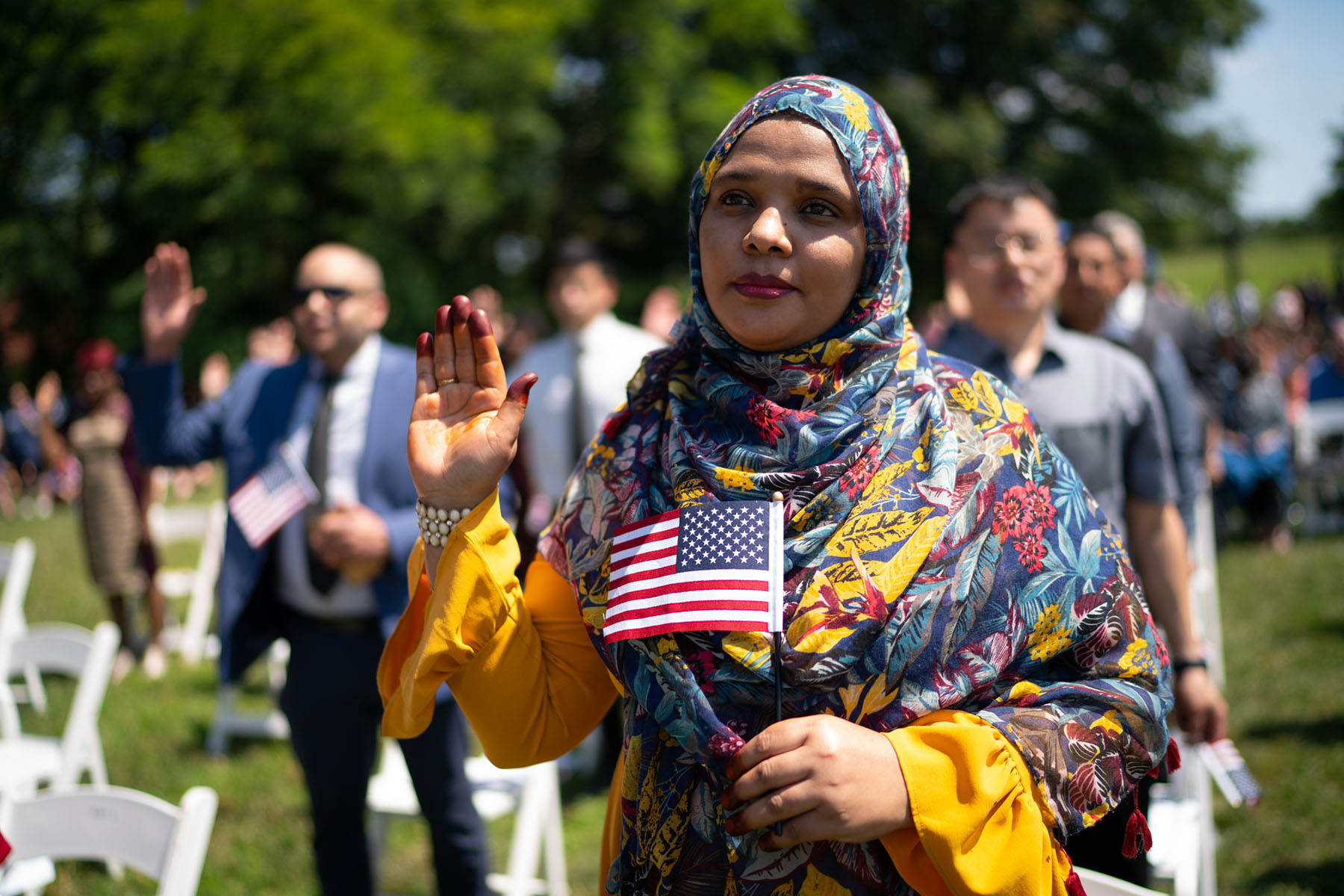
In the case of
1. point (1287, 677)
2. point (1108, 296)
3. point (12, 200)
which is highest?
point (12, 200)

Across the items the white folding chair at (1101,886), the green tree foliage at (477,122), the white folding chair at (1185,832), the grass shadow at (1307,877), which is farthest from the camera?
the green tree foliage at (477,122)

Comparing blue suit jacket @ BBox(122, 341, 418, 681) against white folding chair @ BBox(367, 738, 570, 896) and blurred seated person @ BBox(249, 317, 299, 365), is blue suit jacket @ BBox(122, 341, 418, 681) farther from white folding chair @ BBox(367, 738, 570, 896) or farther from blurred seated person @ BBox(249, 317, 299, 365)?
blurred seated person @ BBox(249, 317, 299, 365)

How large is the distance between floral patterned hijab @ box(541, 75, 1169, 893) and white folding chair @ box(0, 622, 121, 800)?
3.05 meters

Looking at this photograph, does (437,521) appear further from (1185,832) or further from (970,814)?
(1185,832)

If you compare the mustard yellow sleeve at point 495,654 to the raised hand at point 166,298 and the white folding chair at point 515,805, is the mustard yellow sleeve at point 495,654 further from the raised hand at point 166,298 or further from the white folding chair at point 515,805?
the raised hand at point 166,298

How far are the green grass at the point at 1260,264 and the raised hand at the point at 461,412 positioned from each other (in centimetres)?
3309

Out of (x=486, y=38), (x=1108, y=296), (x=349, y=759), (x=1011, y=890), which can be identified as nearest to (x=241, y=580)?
(x=349, y=759)

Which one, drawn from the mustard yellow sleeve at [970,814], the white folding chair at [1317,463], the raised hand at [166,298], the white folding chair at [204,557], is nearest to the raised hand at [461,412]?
the mustard yellow sleeve at [970,814]

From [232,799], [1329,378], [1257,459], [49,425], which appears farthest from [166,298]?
[49,425]

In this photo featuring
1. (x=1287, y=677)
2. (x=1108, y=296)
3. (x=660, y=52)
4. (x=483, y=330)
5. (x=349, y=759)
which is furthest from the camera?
(x=660, y=52)

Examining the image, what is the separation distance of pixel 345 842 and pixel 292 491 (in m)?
1.14

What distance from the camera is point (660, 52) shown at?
69.3 feet

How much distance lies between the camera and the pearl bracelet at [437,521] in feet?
5.26

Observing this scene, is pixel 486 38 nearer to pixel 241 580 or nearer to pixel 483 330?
pixel 241 580
